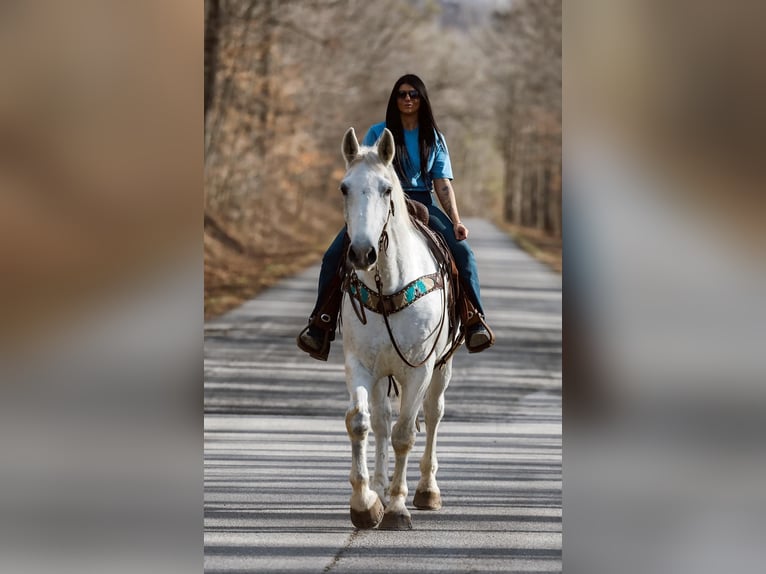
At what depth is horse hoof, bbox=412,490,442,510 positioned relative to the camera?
6648 mm

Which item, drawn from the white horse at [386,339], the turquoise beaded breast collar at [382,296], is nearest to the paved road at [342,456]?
the white horse at [386,339]

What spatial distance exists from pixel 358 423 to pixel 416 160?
148cm

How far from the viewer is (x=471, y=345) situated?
6.46 metres

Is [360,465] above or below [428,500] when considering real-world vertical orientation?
above

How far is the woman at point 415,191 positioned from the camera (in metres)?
6.23

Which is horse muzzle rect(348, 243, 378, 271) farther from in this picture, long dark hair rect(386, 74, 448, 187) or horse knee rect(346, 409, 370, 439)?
long dark hair rect(386, 74, 448, 187)

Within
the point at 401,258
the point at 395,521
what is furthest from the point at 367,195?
the point at 395,521

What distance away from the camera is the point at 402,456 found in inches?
244

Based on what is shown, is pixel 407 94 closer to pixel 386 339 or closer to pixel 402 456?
pixel 386 339

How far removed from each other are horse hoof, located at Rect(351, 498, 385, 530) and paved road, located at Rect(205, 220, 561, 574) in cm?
5
